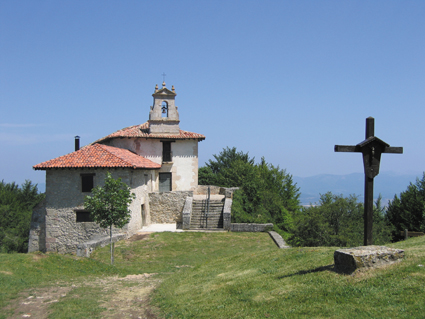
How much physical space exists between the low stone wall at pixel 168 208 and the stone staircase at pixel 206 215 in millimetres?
1146

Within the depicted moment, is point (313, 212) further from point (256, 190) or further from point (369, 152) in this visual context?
point (369, 152)

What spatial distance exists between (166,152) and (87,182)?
356 inches

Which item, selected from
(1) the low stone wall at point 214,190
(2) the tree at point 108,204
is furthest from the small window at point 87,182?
(1) the low stone wall at point 214,190

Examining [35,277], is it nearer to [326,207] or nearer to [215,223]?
[215,223]

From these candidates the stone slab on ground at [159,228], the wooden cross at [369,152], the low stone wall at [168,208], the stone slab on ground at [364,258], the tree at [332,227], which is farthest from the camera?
the low stone wall at [168,208]

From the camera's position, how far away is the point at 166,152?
101ft

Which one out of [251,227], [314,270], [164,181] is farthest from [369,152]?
[164,181]

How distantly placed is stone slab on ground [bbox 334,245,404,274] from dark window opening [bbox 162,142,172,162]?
78.6ft

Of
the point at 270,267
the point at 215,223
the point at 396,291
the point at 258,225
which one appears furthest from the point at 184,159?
the point at 396,291

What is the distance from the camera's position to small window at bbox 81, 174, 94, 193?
22812 millimetres

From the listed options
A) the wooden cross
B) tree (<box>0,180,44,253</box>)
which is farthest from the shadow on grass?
tree (<box>0,180,44,253</box>)

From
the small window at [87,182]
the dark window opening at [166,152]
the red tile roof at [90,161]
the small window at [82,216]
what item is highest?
the dark window opening at [166,152]

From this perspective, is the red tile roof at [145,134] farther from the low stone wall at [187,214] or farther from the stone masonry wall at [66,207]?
the stone masonry wall at [66,207]

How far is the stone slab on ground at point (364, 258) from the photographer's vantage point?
24.0 feet
